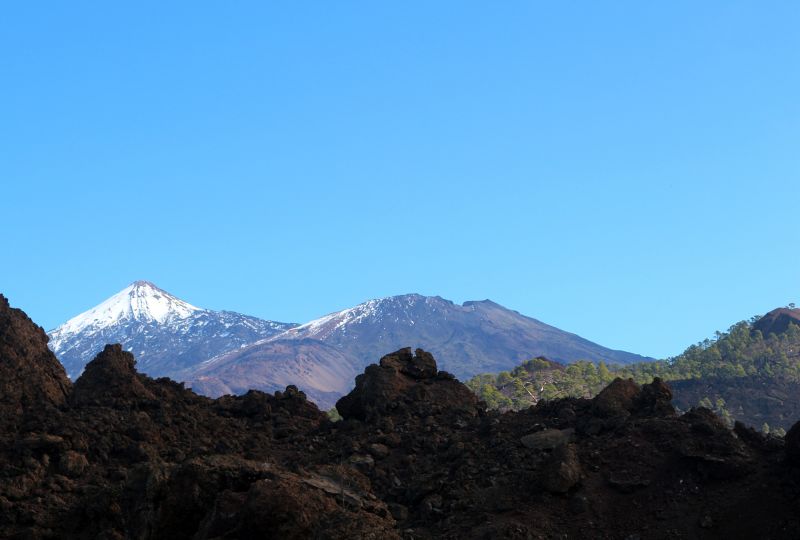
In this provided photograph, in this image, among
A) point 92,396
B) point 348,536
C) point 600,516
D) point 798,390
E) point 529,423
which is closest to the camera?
point 348,536

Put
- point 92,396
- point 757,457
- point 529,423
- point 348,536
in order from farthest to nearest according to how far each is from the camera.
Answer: point 92,396 → point 529,423 → point 757,457 → point 348,536

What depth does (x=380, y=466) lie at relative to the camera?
1886 centimetres

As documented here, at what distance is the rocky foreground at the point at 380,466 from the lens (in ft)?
46.4

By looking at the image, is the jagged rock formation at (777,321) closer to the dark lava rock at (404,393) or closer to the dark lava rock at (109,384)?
the dark lava rock at (404,393)

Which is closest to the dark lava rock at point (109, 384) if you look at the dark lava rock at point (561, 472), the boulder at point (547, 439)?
the boulder at point (547, 439)

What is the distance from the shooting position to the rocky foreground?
14.1 meters

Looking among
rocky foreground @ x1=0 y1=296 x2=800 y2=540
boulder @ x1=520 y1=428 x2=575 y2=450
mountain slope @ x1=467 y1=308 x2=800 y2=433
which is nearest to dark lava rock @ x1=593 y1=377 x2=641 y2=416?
rocky foreground @ x1=0 y1=296 x2=800 y2=540

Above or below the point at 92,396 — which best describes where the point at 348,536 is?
below

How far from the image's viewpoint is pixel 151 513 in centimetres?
1424

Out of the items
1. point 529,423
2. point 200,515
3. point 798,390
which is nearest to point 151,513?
point 200,515

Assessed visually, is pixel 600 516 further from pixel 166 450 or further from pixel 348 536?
pixel 166 450

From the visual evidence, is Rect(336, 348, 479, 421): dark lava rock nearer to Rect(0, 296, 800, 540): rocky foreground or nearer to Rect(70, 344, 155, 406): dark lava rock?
Rect(0, 296, 800, 540): rocky foreground

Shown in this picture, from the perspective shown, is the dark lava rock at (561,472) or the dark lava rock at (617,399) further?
the dark lava rock at (617,399)

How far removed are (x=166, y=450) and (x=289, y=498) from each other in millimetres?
7825
